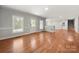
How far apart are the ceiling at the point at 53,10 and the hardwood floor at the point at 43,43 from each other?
0.46 metres

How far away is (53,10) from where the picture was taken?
2.71m

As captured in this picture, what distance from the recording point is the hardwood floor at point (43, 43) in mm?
2619

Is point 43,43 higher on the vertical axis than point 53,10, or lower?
lower

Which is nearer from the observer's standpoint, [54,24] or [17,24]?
[17,24]

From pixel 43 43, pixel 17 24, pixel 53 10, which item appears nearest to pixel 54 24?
pixel 53 10

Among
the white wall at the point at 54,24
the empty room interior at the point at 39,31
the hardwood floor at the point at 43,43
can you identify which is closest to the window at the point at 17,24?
the empty room interior at the point at 39,31

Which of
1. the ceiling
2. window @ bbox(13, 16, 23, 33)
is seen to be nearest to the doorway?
the ceiling

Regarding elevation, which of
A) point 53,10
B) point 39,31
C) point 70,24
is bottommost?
point 39,31

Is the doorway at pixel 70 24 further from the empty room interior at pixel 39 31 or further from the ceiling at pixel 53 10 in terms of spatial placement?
the ceiling at pixel 53 10

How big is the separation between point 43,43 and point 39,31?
14.3 inches

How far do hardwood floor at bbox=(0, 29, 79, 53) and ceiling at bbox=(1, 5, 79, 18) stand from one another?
18.3 inches

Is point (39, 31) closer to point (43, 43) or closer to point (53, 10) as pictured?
point (43, 43)

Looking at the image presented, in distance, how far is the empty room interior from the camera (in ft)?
8.61
